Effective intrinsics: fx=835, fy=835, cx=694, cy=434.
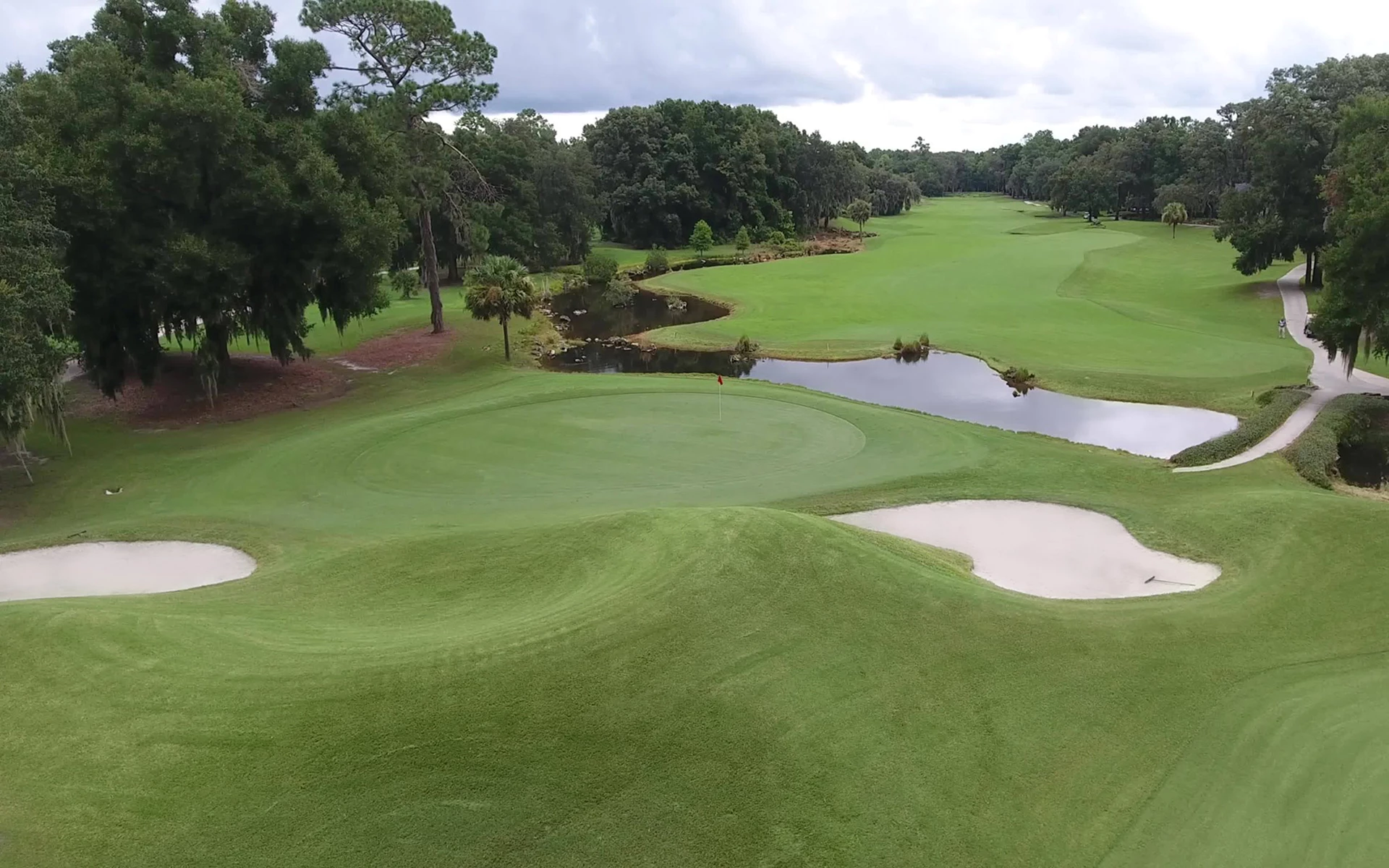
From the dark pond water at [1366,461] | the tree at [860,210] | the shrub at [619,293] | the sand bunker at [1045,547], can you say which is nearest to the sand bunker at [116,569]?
the sand bunker at [1045,547]

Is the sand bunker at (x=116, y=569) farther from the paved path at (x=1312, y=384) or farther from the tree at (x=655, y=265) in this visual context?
the tree at (x=655, y=265)

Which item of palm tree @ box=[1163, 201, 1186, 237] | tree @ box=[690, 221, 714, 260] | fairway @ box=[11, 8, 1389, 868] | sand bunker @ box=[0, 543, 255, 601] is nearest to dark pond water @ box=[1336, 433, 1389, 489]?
fairway @ box=[11, 8, 1389, 868]

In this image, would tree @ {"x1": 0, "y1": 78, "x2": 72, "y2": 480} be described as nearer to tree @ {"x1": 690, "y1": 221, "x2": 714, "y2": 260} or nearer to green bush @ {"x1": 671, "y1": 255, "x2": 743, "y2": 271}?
green bush @ {"x1": 671, "y1": 255, "x2": 743, "y2": 271}

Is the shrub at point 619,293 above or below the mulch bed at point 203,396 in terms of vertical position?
above

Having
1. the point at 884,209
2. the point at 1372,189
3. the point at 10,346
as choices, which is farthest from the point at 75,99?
the point at 884,209

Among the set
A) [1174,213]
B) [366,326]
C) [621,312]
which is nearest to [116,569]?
[366,326]
